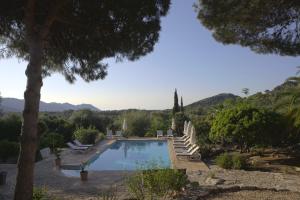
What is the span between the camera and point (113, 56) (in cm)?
912

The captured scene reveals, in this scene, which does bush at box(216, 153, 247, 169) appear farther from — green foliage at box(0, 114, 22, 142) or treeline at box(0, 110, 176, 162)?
green foliage at box(0, 114, 22, 142)

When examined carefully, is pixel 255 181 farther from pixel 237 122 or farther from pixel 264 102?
pixel 264 102

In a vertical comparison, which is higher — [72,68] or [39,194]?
[72,68]

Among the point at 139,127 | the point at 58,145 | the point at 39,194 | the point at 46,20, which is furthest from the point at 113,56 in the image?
the point at 139,127

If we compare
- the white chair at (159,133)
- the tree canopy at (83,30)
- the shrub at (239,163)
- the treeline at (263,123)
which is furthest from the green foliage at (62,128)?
the shrub at (239,163)

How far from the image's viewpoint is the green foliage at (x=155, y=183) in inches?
283

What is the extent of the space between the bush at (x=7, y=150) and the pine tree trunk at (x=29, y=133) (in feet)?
26.4

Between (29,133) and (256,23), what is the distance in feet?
20.8

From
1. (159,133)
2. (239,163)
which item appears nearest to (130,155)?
(159,133)

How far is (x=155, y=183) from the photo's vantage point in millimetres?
7316

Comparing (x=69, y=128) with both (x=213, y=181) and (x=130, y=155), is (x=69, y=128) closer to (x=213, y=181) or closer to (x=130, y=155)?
(x=130, y=155)

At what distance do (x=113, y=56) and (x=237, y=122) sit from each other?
6440 millimetres

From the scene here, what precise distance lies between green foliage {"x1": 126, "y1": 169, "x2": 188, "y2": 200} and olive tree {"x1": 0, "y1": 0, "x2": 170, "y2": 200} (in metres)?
2.07

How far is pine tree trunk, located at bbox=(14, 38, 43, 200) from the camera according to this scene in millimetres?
6246
